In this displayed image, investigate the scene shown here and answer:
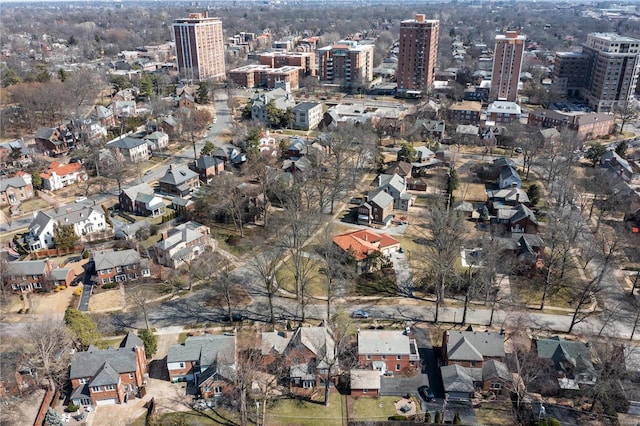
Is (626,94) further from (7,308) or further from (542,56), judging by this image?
(7,308)

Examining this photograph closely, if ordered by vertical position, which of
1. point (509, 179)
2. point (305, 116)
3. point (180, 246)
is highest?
point (305, 116)

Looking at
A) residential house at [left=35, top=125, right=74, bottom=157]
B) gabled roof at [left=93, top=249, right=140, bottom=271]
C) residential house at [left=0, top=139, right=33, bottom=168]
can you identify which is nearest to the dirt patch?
gabled roof at [left=93, top=249, right=140, bottom=271]

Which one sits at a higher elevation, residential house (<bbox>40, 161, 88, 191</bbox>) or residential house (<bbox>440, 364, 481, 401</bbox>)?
residential house (<bbox>40, 161, 88, 191</bbox>)

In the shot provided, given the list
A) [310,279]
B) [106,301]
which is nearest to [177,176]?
[106,301]

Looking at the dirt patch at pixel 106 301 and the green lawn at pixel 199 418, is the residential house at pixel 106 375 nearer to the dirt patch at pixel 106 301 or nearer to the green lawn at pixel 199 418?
the green lawn at pixel 199 418

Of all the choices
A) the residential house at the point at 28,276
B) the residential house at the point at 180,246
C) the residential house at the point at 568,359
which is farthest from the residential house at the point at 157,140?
the residential house at the point at 568,359

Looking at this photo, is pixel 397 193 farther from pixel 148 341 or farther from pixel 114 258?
pixel 148 341

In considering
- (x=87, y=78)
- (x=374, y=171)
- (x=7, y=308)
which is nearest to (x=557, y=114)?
(x=374, y=171)

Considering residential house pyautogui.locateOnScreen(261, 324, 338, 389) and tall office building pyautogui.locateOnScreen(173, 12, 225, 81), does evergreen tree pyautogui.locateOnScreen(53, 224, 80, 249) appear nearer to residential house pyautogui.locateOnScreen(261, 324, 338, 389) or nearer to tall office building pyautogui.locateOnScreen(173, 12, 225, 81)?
residential house pyautogui.locateOnScreen(261, 324, 338, 389)
